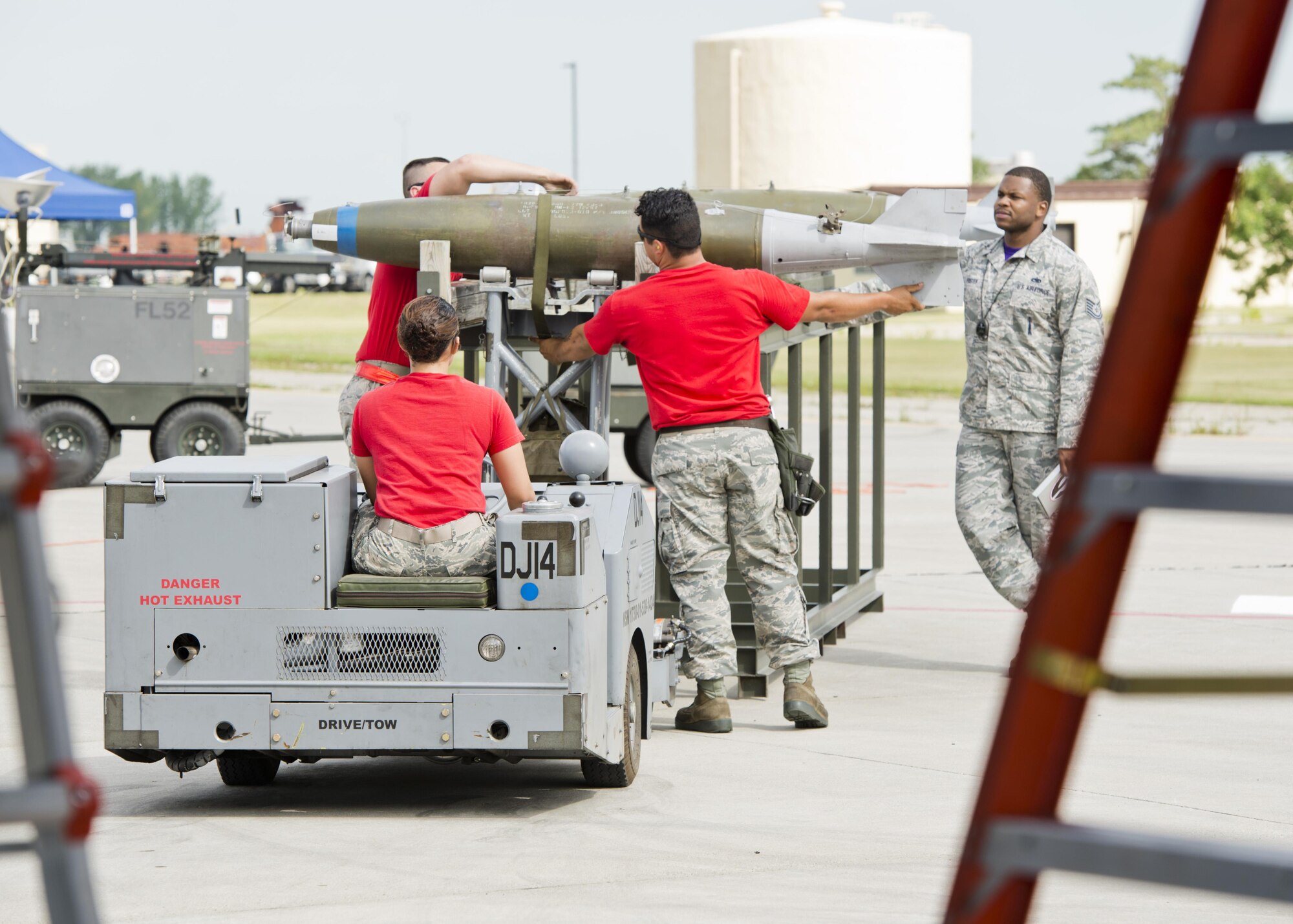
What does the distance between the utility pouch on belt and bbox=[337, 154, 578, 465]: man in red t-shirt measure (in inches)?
62.0

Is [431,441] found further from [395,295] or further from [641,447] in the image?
[641,447]

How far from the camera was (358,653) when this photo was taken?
5.43 metres

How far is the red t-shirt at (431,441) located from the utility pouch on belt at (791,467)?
Answer: 1481 millimetres

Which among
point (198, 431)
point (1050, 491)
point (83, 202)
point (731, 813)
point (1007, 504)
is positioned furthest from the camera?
point (83, 202)

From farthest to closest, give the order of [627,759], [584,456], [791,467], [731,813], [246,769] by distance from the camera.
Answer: [791,467], [584,456], [246,769], [627,759], [731,813]

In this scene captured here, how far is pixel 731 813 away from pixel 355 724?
1220 millimetres

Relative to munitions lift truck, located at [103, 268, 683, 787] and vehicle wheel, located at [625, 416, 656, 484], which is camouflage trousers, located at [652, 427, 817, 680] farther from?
vehicle wheel, located at [625, 416, 656, 484]

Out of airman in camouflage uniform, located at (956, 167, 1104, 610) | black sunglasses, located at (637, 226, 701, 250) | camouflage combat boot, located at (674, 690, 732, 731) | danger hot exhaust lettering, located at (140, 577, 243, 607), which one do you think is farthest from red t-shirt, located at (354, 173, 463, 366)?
airman in camouflage uniform, located at (956, 167, 1104, 610)

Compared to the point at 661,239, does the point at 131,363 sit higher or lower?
lower

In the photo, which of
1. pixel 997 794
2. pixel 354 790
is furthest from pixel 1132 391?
pixel 354 790

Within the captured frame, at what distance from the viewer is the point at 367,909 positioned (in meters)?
4.46

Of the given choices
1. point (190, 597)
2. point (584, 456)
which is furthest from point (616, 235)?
point (190, 597)

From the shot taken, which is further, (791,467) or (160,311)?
(160,311)

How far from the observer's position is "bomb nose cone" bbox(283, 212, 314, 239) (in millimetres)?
8344
